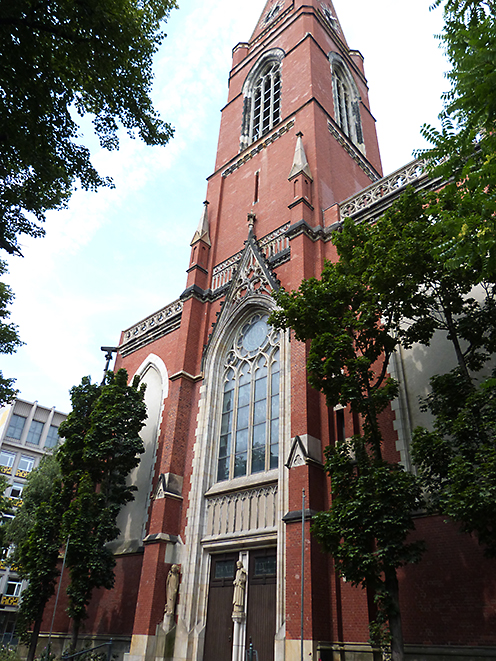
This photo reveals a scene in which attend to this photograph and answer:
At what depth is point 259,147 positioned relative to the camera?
2475 centimetres

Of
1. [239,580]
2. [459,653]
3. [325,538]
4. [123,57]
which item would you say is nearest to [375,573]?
[325,538]

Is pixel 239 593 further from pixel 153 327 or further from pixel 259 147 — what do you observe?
pixel 259 147

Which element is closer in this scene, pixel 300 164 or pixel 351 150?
pixel 300 164

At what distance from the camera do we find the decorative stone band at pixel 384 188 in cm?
1697

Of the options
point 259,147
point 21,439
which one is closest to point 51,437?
point 21,439

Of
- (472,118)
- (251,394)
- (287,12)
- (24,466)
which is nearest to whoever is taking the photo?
(472,118)

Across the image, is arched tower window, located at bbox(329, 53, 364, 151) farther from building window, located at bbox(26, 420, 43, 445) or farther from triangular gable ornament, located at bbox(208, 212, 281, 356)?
building window, located at bbox(26, 420, 43, 445)

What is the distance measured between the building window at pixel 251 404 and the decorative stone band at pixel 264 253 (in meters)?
2.69

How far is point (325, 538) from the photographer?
33.7 ft

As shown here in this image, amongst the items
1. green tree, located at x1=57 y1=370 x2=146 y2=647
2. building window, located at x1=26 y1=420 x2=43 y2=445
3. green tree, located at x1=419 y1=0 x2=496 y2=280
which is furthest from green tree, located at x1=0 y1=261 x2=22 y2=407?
building window, located at x1=26 y1=420 x2=43 y2=445

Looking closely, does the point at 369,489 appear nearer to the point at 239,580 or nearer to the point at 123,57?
the point at 239,580

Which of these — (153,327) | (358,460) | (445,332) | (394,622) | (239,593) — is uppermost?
(153,327)

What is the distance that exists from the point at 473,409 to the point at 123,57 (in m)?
10.1

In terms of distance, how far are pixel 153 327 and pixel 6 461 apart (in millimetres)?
37727
